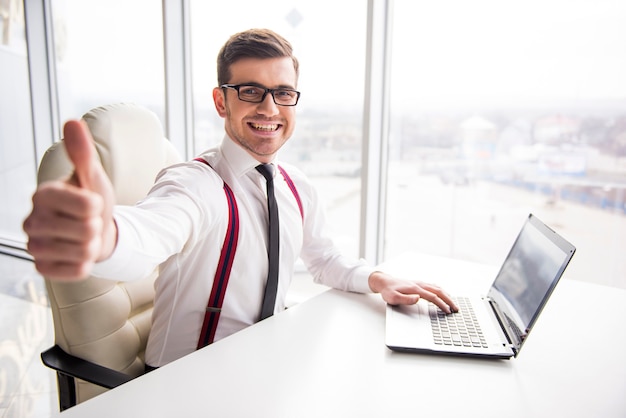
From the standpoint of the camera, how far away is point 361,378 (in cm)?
90

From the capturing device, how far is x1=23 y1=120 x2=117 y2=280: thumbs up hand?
1.76 feet

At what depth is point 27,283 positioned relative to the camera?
3.57m

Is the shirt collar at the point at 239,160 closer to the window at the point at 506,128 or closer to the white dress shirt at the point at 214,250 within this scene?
the white dress shirt at the point at 214,250

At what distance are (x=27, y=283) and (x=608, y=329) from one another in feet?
12.5

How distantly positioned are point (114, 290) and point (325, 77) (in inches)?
67.6

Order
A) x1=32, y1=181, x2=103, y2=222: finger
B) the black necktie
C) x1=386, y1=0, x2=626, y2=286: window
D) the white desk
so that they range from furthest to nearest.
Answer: x1=386, y1=0, x2=626, y2=286: window, the black necktie, the white desk, x1=32, y1=181, x2=103, y2=222: finger

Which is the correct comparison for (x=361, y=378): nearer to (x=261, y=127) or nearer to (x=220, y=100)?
(x=261, y=127)

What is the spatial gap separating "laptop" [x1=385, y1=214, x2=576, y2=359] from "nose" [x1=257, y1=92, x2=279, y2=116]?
0.62 m

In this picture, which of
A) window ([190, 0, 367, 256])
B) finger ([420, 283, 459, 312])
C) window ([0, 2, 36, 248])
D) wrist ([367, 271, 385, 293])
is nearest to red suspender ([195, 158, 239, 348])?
wrist ([367, 271, 385, 293])

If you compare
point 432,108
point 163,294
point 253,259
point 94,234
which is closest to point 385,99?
point 432,108

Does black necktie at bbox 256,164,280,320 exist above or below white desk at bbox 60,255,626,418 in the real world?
above

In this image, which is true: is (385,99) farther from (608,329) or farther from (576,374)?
(576,374)

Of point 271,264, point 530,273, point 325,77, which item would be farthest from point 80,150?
point 325,77

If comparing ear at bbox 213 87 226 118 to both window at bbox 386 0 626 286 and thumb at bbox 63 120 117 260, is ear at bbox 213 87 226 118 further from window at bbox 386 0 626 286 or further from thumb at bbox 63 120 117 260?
window at bbox 386 0 626 286
